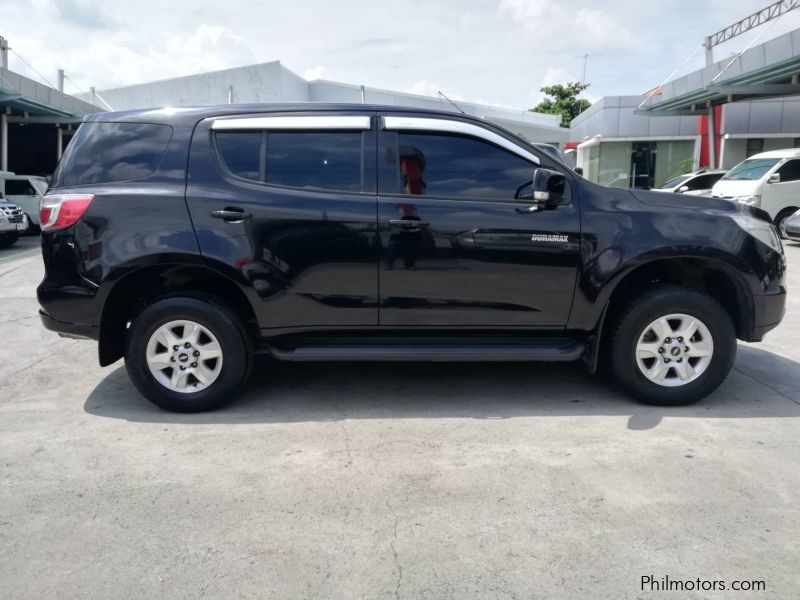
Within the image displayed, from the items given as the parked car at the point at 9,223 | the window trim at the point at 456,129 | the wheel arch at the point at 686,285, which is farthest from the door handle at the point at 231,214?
the parked car at the point at 9,223

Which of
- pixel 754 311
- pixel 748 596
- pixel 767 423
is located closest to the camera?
pixel 748 596

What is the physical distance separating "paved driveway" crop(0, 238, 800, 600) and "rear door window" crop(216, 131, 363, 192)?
1503 millimetres

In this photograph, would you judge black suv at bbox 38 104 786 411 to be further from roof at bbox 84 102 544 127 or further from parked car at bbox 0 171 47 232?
parked car at bbox 0 171 47 232

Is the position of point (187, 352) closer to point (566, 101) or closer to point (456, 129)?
point (456, 129)

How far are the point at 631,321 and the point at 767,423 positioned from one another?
1019 mm

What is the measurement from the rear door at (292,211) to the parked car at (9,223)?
46.7ft

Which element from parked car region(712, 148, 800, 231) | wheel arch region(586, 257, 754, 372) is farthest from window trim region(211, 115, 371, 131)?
parked car region(712, 148, 800, 231)

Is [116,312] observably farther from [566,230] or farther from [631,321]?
[631,321]

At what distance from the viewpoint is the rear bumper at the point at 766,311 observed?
4527 mm

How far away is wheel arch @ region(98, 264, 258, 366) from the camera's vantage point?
448 cm

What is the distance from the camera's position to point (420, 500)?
10.6ft

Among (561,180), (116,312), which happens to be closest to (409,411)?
(561,180)

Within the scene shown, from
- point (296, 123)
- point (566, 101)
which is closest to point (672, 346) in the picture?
point (296, 123)
